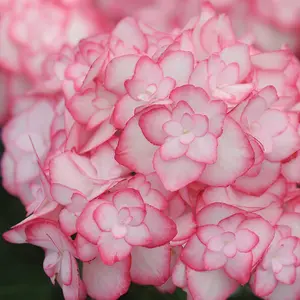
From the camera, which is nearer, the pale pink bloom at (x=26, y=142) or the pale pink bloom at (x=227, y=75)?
the pale pink bloom at (x=227, y=75)

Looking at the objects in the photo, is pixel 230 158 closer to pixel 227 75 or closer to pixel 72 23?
pixel 227 75

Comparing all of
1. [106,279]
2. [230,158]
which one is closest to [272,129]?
[230,158]

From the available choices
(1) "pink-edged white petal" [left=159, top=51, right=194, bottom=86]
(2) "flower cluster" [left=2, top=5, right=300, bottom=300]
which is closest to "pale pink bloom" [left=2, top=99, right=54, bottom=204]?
(2) "flower cluster" [left=2, top=5, right=300, bottom=300]

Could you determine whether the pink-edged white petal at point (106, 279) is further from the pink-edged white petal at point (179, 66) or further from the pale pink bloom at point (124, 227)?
the pink-edged white petal at point (179, 66)

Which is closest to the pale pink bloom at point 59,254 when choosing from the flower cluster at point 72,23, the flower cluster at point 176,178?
the flower cluster at point 176,178

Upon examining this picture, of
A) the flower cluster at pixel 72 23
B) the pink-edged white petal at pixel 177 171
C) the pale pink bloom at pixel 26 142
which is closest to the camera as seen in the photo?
the pink-edged white petal at pixel 177 171

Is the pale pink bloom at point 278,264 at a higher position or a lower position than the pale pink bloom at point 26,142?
lower

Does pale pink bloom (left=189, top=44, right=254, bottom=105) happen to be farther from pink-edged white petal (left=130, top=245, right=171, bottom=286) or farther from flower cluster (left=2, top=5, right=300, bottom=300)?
pink-edged white petal (left=130, top=245, right=171, bottom=286)

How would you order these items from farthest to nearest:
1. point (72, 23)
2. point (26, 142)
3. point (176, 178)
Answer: point (72, 23), point (26, 142), point (176, 178)

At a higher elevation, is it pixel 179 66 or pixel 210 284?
pixel 179 66
